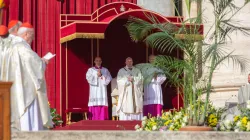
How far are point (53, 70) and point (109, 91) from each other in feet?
5.12

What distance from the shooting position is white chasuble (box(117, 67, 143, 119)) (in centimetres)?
2253

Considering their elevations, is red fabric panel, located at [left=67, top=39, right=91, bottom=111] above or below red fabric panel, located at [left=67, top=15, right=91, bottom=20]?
below

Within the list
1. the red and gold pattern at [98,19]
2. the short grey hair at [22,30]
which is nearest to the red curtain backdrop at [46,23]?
the red and gold pattern at [98,19]

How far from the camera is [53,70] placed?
2386cm

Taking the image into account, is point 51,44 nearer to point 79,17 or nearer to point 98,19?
point 79,17

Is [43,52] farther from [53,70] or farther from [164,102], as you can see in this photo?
[164,102]

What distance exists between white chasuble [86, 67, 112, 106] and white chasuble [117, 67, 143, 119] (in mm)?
334

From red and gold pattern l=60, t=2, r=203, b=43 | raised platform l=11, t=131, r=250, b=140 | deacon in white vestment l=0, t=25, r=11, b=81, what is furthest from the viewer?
red and gold pattern l=60, t=2, r=203, b=43

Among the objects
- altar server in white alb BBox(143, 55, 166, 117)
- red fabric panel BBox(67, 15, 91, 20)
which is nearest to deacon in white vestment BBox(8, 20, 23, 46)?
red fabric panel BBox(67, 15, 91, 20)

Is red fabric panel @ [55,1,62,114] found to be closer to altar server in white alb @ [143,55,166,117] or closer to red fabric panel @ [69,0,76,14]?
red fabric panel @ [69,0,76,14]

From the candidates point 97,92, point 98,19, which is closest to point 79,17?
point 98,19

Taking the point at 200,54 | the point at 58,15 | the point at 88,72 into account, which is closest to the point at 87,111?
the point at 88,72

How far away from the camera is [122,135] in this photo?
1140 centimetres

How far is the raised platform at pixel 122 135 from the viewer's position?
11.4 metres
